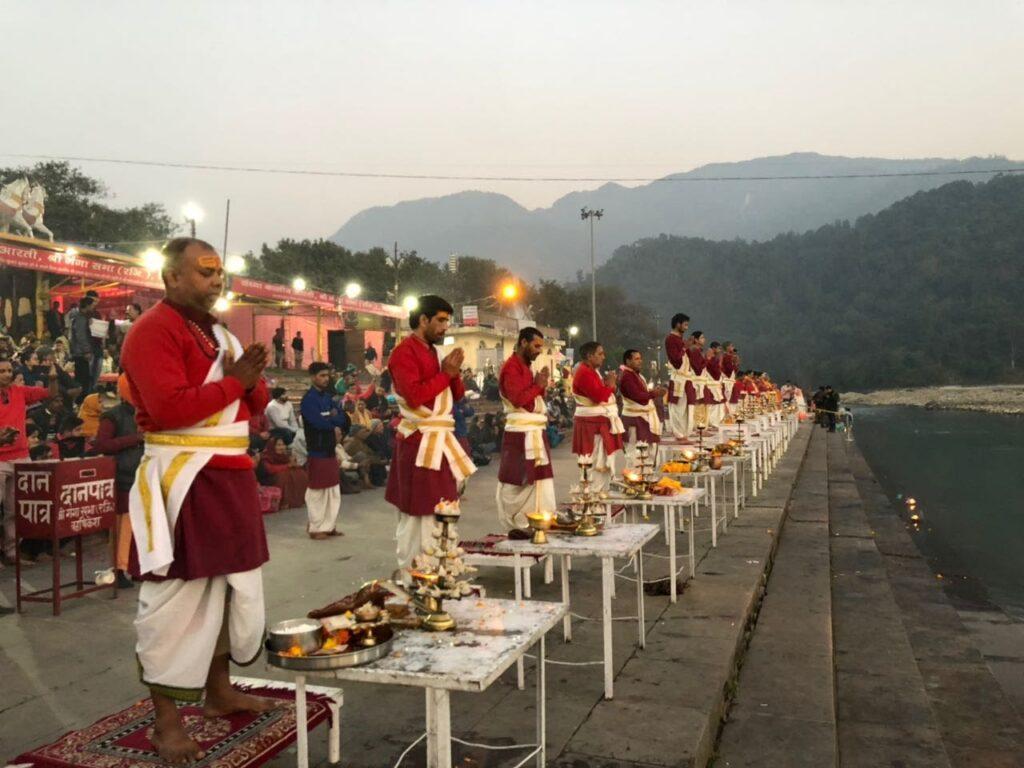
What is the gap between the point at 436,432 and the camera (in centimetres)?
529

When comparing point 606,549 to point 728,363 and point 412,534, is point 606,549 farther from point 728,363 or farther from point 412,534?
point 728,363

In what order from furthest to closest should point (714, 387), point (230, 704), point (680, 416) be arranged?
1. point (714, 387)
2. point (680, 416)
3. point (230, 704)

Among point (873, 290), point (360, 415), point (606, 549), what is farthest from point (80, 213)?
point (873, 290)

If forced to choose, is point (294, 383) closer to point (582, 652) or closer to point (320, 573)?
point (320, 573)

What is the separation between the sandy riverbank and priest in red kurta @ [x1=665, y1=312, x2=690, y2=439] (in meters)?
59.4

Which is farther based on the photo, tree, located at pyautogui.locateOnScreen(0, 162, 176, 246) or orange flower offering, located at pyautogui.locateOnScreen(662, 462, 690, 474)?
tree, located at pyautogui.locateOnScreen(0, 162, 176, 246)

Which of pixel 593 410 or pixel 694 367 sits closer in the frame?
pixel 593 410

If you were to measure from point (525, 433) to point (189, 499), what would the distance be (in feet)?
13.7

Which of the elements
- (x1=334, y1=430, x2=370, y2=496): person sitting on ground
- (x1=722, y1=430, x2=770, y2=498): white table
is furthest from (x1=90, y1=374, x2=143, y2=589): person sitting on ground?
(x1=722, y1=430, x2=770, y2=498): white table

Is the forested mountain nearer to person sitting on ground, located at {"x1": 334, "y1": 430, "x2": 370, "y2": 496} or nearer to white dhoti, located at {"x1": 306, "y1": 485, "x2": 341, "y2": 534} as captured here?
person sitting on ground, located at {"x1": 334, "y1": 430, "x2": 370, "y2": 496}

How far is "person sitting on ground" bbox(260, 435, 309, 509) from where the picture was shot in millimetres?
11227

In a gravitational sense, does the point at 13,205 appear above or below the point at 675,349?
above

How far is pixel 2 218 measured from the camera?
19844 mm

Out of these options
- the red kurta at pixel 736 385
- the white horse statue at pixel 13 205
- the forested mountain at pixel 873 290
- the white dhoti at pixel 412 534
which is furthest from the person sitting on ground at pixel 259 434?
the forested mountain at pixel 873 290
